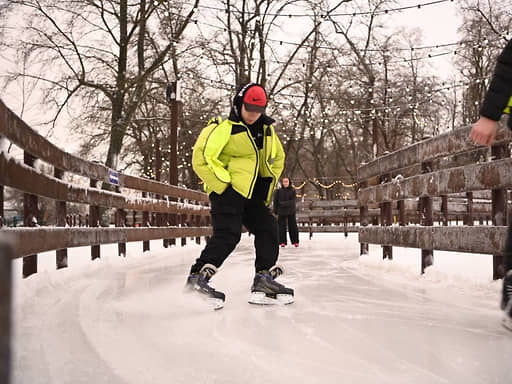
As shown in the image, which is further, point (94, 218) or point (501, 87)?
point (94, 218)

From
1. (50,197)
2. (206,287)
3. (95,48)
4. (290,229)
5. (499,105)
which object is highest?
(95,48)

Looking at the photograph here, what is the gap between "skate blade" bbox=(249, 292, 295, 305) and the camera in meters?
3.71

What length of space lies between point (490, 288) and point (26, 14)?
17.0m

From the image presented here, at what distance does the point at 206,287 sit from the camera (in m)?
3.61

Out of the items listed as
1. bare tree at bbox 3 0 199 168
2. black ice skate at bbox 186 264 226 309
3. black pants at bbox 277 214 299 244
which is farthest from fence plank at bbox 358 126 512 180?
bare tree at bbox 3 0 199 168

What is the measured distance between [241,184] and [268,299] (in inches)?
30.4

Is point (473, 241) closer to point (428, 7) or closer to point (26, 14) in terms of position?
point (428, 7)

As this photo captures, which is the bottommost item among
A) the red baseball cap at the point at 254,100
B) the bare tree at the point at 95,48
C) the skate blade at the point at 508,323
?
the skate blade at the point at 508,323

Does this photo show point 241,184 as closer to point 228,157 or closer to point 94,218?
point 228,157

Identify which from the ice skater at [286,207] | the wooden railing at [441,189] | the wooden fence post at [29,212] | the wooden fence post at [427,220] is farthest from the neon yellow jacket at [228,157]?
the ice skater at [286,207]

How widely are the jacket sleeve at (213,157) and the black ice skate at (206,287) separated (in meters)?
0.52

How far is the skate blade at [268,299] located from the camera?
3707mm

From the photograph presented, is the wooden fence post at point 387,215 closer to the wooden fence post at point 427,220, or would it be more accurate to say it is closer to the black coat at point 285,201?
the wooden fence post at point 427,220

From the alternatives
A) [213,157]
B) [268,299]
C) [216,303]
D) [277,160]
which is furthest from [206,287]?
[277,160]
